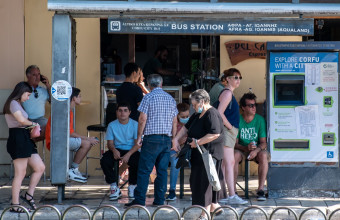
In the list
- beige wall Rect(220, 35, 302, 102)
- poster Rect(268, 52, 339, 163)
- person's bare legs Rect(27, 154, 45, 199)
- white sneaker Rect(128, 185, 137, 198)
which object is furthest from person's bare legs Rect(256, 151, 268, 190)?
person's bare legs Rect(27, 154, 45, 199)

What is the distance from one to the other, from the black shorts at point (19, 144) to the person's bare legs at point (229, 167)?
2.55 metres

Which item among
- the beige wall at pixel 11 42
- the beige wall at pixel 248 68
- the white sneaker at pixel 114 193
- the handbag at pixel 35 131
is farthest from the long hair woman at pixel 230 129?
the beige wall at pixel 11 42

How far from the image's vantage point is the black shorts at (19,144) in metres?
8.45

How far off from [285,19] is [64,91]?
2.98 metres

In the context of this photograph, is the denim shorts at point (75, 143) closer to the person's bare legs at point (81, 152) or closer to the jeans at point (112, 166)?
the person's bare legs at point (81, 152)

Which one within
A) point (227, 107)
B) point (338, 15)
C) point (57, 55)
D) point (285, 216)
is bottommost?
point (285, 216)

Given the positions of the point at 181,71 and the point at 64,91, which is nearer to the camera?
the point at 64,91

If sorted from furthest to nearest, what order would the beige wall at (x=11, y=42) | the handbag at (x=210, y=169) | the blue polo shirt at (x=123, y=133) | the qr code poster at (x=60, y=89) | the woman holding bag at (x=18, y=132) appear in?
the beige wall at (x=11, y=42) < the blue polo shirt at (x=123, y=133) < the qr code poster at (x=60, y=89) < the woman holding bag at (x=18, y=132) < the handbag at (x=210, y=169)

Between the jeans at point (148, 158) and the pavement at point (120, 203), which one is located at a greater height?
the jeans at point (148, 158)

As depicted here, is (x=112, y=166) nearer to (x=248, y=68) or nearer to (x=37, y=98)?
(x=37, y=98)

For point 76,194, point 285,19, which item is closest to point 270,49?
point 285,19

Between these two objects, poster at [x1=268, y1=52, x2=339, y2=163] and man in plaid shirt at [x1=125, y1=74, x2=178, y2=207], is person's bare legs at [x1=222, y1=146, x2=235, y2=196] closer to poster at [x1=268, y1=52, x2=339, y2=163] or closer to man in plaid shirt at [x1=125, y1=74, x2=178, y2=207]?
poster at [x1=268, y1=52, x2=339, y2=163]

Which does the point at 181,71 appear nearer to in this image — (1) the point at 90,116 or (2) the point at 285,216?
(1) the point at 90,116

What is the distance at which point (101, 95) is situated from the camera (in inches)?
439
